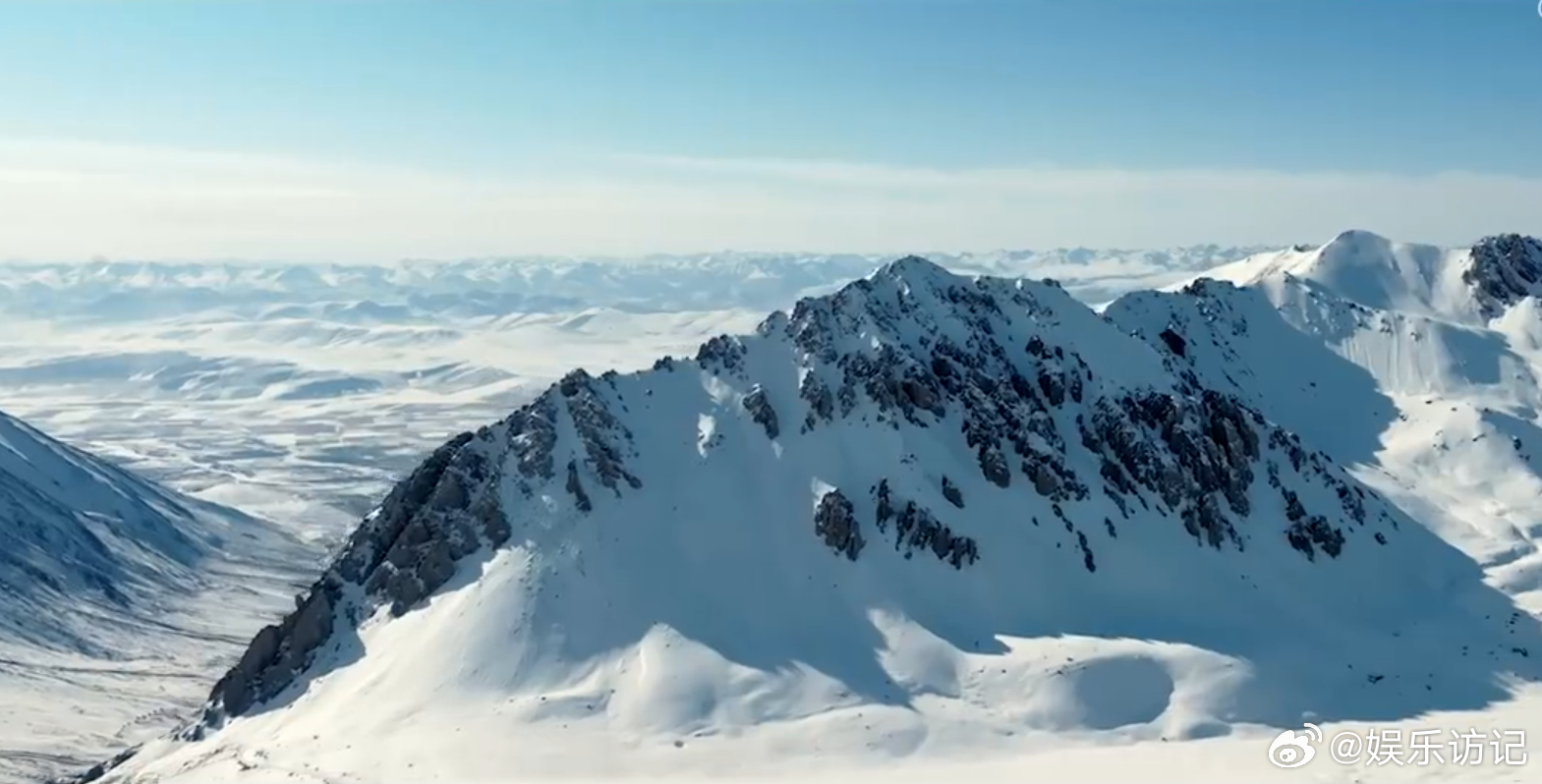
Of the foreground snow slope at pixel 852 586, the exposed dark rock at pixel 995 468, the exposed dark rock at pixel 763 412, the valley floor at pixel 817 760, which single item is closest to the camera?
the valley floor at pixel 817 760

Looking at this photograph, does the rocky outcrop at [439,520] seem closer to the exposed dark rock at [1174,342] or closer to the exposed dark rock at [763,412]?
the exposed dark rock at [763,412]

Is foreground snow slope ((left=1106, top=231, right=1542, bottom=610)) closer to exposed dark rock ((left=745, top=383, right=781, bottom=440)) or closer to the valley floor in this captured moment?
the valley floor

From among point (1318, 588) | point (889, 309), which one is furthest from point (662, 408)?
point (1318, 588)

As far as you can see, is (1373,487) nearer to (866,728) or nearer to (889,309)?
(889,309)

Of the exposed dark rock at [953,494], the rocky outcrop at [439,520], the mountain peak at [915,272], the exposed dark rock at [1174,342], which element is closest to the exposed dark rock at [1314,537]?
the exposed dark rock at [953,494]

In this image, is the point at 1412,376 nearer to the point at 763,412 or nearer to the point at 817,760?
the point at 763,412

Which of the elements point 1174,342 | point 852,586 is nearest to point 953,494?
point 852,586

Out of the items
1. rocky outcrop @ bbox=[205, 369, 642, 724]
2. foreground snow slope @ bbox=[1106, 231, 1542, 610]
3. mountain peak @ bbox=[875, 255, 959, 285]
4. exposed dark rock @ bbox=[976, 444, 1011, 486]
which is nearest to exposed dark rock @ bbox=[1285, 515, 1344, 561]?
foreground snow slope @ bbox=[1106, 231, 1542, 610]
